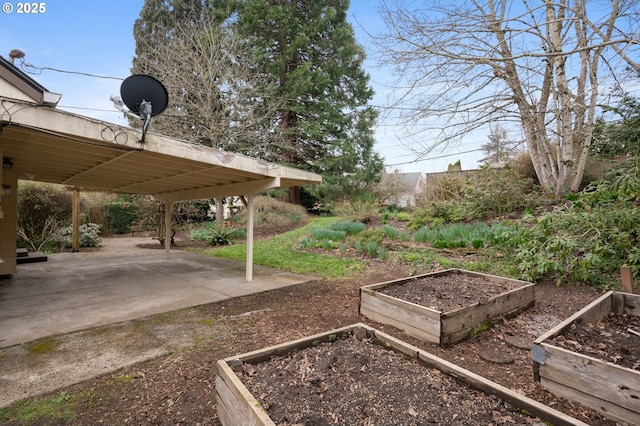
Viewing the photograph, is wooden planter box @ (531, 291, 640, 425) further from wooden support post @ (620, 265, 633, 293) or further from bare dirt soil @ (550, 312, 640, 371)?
wooden support post @ (620, 265, 633, 293)

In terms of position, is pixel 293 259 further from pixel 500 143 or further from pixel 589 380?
pixel 589 380

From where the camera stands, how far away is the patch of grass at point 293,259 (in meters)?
5.80

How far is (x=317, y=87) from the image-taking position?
13.7 metres

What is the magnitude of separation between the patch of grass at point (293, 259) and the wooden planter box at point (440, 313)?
2.16m

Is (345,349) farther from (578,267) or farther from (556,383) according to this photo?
(578,267)

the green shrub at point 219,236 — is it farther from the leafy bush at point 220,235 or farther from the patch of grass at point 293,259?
the patch of grass at point 293,259

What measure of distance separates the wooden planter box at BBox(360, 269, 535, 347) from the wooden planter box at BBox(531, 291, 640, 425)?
0.67 metres

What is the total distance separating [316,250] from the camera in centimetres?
770

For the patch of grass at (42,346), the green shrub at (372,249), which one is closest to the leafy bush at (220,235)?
the green shrub at (372,249)

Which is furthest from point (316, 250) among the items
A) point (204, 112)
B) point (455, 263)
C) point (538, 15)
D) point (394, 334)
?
point (204, 112)

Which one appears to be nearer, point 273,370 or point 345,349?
point 273,370

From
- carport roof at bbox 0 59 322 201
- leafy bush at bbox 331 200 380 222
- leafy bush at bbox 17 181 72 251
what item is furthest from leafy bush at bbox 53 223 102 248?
leafy bush at bbox 331 200 380 222

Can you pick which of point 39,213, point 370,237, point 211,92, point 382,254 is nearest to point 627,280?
point 382,254

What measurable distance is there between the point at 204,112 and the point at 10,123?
8.94 meters
